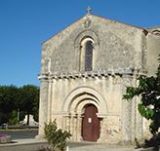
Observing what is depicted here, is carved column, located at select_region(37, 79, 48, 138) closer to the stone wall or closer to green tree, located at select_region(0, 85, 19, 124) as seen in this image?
the stone wall

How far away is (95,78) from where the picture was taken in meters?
28.9

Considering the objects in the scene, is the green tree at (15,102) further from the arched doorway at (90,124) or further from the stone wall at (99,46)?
the arched doorway at (90,124)

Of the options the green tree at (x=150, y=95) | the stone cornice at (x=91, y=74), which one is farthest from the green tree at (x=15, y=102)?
the green tree at (x=150, y=95)

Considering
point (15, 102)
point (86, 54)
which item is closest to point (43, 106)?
point (86, 54)

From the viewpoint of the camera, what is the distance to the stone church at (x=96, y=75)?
27609 mm

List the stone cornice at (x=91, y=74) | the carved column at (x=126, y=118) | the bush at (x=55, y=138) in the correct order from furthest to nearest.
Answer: the stone cornice at (x=91, y=74), the carved column at (x=126, y=118), the bush at (x=55, y=138)

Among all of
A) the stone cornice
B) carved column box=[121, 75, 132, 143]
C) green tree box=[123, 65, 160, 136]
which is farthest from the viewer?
the stone cornice

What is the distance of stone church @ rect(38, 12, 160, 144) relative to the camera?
27.6 meters

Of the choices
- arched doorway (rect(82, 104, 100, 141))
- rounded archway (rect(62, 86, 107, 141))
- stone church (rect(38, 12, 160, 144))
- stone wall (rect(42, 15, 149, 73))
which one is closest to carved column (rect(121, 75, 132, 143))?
stone church (rect(38, 12, 160, 144))

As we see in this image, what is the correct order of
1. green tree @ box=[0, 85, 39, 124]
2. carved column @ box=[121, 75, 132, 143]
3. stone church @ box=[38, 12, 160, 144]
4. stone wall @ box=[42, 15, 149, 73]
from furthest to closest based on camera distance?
green tree @ box=[0, 85, 39, 124]
stone wall @ box=[42, 15, 149, 73]
stone church @ box=[38, 12, 160, 144]
carved column @ box=[121, 75, 132, 143]

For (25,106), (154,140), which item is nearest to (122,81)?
(154,140)

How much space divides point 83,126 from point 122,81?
4.69 m

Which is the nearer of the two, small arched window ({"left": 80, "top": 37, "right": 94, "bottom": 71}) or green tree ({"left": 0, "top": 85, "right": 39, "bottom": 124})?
small arched window ({"left": 80, "top": 37, "right": 94, "bottom": 71})

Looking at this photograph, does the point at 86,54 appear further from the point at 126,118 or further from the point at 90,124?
the point at 126,118
